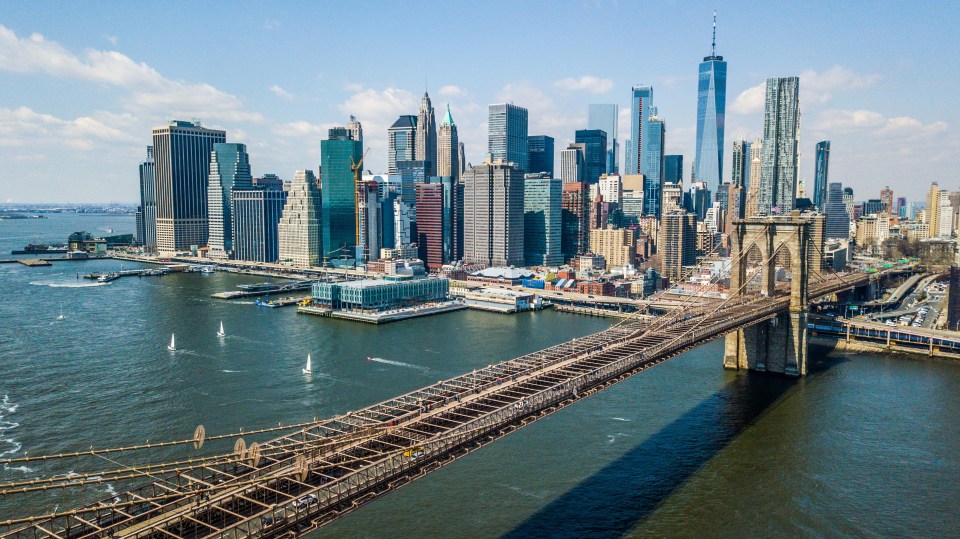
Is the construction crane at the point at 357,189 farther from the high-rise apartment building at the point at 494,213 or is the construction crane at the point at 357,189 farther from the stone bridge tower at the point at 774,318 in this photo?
the stone bridge tower at the point at 774,318

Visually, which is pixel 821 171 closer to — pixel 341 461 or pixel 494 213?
pixel 494 213

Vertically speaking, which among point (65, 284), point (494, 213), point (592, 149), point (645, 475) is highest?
point (592, 149)

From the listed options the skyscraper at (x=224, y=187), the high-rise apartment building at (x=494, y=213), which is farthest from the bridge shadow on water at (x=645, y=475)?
the skyscraper at (x=224, y=187)

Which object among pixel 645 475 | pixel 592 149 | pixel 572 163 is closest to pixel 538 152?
pixel 572 163

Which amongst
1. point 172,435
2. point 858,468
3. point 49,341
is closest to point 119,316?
point 49,341

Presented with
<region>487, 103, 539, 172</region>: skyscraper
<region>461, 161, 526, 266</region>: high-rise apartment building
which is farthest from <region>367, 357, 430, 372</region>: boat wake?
<region>487, 103, 539, 172</region>: skyscraper

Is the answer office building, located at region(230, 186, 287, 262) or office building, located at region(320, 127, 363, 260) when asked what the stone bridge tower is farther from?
office building, located at region(230, 186, 287, 262)
